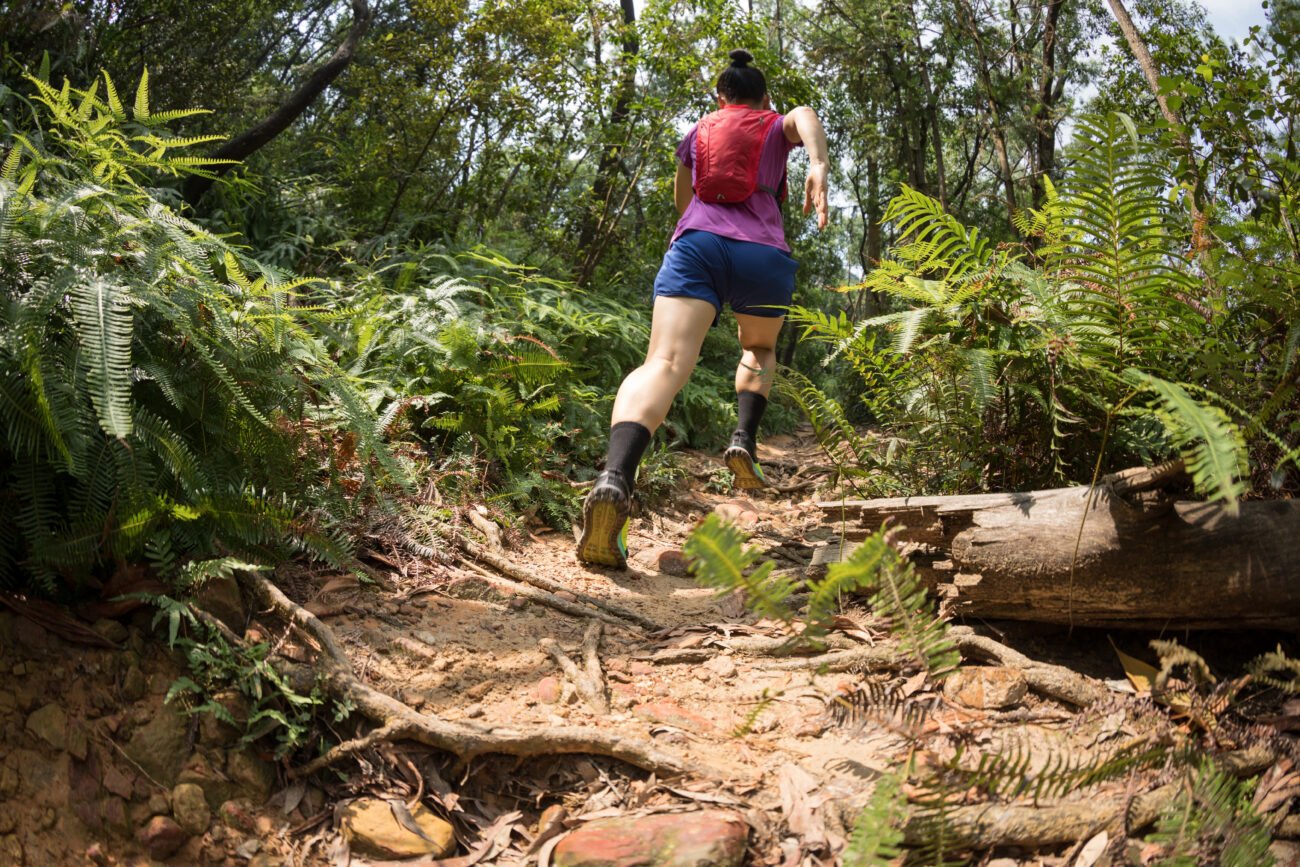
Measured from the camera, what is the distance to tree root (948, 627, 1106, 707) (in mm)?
2455

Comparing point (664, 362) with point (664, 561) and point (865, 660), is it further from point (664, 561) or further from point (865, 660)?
point (865, 660)

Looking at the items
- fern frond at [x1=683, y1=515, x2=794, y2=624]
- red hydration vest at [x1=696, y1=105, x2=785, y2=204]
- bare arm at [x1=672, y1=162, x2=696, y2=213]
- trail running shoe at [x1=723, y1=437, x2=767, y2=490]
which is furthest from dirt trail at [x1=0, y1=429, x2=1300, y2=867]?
bare arm at [x1=672, y1=162, x2=696, y2=213]

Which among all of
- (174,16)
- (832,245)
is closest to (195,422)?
(174,16)

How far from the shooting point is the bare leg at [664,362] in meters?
3.71

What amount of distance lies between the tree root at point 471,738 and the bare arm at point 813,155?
7.46 ft

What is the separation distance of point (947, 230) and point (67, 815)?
2894 mm

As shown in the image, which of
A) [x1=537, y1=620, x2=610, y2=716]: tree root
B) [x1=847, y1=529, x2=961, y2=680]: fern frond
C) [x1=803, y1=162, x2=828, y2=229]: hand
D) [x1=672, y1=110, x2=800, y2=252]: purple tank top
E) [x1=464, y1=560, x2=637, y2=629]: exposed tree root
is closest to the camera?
[x1=847, y1=529, x2=961, y2=680]: fern frond

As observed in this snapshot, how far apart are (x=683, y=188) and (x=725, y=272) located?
0.73 meters

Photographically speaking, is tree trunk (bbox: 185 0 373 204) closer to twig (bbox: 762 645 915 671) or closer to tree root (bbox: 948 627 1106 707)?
twig (bbox: 762 645 915 671)

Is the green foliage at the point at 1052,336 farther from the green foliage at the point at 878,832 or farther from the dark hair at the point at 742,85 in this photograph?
the dark hair at the point at 742,85

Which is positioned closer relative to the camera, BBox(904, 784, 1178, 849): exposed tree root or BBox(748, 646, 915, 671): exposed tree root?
BBox(904, 784, 1178, 849): exposed tree root

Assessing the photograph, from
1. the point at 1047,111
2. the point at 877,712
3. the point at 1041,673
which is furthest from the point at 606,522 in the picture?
the point at 1047,111

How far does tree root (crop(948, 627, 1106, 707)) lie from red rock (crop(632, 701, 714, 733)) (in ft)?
2.36

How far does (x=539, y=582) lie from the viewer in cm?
357
